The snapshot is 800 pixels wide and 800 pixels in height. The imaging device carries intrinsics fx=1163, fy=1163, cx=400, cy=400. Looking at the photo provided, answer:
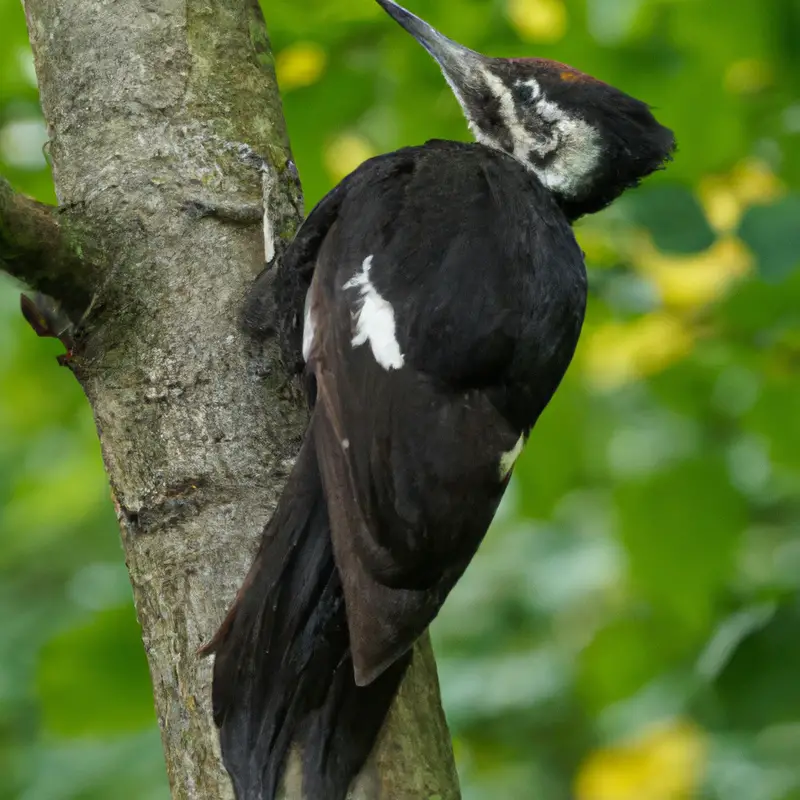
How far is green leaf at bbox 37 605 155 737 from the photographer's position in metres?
2.44

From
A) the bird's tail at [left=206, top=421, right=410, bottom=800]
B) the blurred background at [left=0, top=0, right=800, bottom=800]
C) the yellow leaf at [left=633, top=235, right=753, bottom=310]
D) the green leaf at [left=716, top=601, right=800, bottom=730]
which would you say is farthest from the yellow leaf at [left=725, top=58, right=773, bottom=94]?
the bird's tail at [left=206, top=421, right=410, bottom=800]

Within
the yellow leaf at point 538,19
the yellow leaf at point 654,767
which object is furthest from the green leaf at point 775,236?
the yellow leaf at point 654,767

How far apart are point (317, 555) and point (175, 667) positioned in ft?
0.82

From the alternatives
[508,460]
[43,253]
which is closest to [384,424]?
[508,460]

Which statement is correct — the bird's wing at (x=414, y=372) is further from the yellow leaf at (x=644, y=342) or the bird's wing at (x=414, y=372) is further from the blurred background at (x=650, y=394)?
the yellow leaf at (x=644, y=342)

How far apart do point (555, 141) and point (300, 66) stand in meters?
0.60

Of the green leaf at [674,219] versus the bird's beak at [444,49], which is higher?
the bird's beak at [444,49]

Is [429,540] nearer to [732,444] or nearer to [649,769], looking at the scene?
[732,444]

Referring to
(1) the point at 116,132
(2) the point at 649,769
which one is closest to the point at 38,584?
(2) the point at 649,769

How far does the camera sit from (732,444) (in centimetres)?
301

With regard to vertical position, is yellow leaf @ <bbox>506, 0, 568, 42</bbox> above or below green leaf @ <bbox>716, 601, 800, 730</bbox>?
above

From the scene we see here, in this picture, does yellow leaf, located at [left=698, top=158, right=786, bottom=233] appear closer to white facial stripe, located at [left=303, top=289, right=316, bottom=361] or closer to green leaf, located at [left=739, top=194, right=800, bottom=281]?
green leaf, located at [left=739, top=194, right=800, bottom=281]

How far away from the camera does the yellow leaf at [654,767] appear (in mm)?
3443

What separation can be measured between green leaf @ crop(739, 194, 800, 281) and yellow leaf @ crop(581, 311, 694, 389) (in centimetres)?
41
